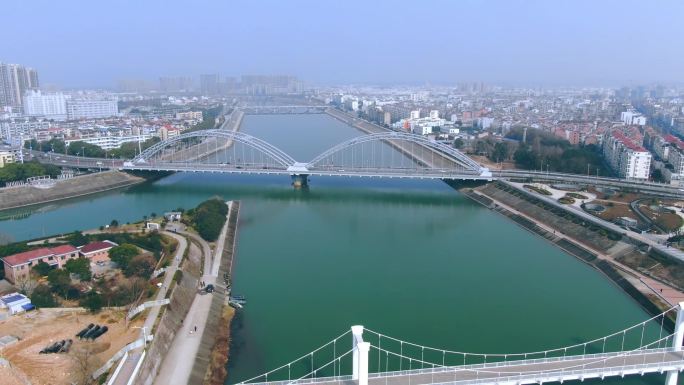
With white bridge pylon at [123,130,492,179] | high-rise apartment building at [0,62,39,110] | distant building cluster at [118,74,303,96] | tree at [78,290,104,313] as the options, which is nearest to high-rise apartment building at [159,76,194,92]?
distant building cluster at [118,74,303,96]

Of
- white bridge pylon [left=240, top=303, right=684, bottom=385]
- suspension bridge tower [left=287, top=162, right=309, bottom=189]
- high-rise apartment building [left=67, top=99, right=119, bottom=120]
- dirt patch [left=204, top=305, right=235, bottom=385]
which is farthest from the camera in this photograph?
high-rise apartment building [left=67, top=99, right=119, bottom=120]

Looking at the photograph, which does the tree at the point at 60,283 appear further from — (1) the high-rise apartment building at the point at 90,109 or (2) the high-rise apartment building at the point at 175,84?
(2) the high-rise apartment building at the point at 175,84

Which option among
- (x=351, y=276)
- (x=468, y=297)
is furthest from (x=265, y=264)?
(x=468, y=297)

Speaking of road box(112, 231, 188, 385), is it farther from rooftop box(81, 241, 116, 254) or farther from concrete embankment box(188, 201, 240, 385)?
rooftop box(81, 241, 116, 254)

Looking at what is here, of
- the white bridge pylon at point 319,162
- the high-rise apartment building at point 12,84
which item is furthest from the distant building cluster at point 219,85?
the white bridge pylon at point 319,162

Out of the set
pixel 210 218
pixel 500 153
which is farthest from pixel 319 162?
pixel 210 218

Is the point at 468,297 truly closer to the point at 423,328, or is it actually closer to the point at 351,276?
the point at 423,328
